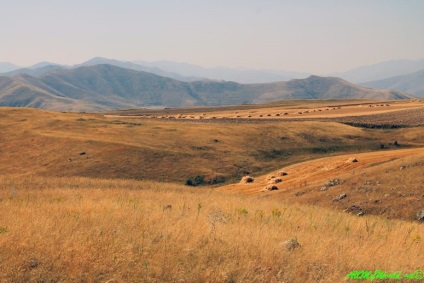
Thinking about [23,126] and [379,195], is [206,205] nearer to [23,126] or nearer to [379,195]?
[379,195]

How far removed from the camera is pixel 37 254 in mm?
8516

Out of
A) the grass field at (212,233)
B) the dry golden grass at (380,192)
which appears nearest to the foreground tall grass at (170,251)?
the grass field at (212,233)

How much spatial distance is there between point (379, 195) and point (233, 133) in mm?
52078

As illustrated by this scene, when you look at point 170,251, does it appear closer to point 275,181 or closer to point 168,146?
point 275,181

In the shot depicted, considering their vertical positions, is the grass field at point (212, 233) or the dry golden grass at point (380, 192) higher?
the grass field at point (212, 233)

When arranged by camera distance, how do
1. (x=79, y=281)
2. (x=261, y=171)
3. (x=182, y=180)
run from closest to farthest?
(x=79, y=281)
(x=182, y=180)
(x=261, y=171)

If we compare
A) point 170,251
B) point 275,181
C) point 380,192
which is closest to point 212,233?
point 170,251

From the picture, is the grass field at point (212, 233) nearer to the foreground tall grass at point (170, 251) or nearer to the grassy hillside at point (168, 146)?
the foreground tall grass at point (170, 251)

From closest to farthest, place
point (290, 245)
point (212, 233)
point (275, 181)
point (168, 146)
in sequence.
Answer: point (290, 245)
point (212, 233)
point (275, 181)
point (168, 146)

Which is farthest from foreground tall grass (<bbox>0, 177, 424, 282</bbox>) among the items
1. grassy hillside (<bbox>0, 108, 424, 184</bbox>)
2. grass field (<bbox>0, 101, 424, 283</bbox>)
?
grassy hillside (<bbox>0, 108, 424, 184</bbox>)

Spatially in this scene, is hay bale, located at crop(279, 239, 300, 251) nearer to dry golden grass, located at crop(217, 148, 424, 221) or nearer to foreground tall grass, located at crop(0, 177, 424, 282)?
foreground tall grass, located at crop(0, 177, 424, 282)

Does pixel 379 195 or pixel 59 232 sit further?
pixel 379 195

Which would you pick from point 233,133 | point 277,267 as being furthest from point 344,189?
point 233,133

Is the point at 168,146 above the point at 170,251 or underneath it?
underneath
